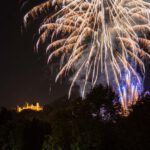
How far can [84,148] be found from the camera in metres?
28.8

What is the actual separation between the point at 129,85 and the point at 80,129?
1440cm

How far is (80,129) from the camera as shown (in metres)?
30.4

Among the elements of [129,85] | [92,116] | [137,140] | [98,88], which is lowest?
[137,140]

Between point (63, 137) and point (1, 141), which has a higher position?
point (1, 141)

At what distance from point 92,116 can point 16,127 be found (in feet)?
30.0

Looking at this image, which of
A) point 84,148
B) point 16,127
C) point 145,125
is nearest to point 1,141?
point 16,127

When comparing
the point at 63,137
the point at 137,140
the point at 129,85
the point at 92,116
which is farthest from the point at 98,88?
the point at 129,85

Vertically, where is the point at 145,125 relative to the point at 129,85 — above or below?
below

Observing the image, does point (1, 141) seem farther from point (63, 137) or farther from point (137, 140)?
point (137, 140)

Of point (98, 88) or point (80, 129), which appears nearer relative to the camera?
point (80, 129)

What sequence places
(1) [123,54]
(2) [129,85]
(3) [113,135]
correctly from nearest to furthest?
(3) [113,135], (1) [123,54], (2) [129,85]

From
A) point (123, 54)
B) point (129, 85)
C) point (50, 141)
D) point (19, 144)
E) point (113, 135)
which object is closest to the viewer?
point (113, 135)

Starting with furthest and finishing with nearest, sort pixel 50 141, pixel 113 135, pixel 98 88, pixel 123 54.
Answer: pixel 123 54 < pixel 98 88 < pixel 50 141 < pixel 113 135

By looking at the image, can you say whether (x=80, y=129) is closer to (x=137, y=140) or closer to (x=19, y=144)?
(x=137, y=140)
